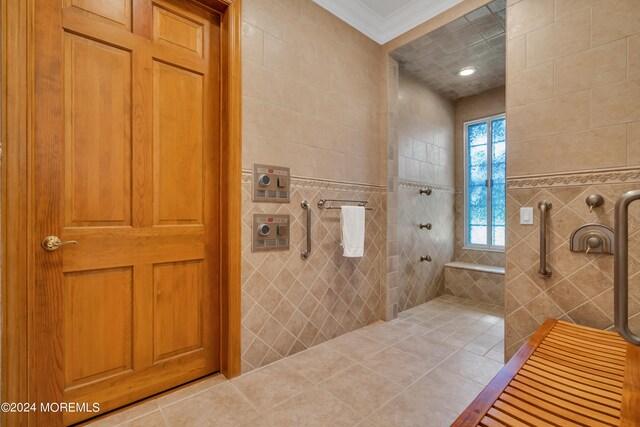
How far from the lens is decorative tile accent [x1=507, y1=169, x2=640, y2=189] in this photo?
1.52 metres

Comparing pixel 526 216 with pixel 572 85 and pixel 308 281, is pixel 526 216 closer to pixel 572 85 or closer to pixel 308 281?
pixel 572 85

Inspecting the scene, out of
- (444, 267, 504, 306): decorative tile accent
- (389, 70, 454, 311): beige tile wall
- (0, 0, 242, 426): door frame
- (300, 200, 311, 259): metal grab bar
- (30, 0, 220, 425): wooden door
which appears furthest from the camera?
(444, 267, 504, 306): decorative tile accent

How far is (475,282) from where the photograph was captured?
3439mm

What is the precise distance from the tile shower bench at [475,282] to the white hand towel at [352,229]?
1.90 meters

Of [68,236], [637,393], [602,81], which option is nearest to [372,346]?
[637,393]

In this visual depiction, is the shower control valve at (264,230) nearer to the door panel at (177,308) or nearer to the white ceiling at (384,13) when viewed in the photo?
the door panel at (177,308)

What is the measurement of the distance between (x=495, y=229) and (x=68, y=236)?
4.08 m

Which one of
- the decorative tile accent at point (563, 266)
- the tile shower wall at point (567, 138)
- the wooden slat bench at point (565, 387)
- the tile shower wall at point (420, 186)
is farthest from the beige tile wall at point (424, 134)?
the wooden slat bench at point (565, 387)

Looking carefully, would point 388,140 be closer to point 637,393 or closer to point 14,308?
point 637,393

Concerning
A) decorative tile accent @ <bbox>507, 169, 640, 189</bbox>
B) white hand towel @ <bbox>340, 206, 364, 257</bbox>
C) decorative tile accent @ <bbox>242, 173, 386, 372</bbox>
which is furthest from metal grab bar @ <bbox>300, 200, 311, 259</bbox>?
decorative tile accent @ <bbox>507, 169, 640, 189</bbox>

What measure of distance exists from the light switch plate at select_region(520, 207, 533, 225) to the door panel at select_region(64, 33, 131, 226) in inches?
90.6

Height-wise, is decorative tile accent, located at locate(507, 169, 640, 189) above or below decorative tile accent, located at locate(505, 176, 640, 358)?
above

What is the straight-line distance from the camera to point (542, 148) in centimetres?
179

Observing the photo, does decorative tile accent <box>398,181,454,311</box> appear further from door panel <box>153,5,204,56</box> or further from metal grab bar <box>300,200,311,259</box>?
door panel <box>153,5,204,56</box>
